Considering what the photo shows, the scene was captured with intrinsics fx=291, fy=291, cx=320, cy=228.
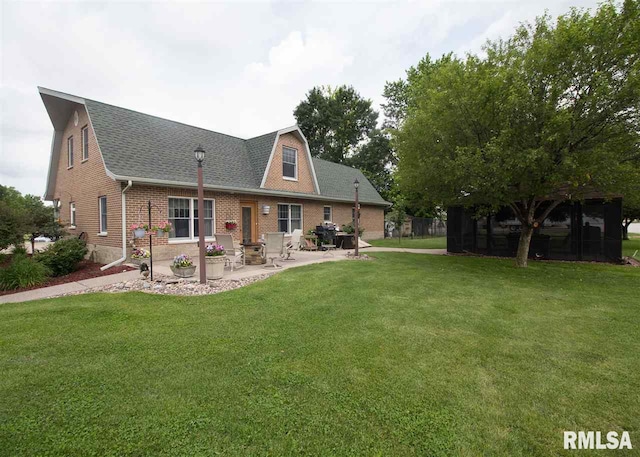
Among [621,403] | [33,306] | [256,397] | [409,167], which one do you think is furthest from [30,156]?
[621,403]

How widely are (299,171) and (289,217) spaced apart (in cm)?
251

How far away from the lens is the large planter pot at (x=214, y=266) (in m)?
7.00

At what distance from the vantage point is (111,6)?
8742 millimetres

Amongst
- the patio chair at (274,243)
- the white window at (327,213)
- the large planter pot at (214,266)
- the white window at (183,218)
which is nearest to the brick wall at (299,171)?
the white window at (327,213)

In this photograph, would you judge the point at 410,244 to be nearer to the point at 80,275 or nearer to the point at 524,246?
the point at 524,246

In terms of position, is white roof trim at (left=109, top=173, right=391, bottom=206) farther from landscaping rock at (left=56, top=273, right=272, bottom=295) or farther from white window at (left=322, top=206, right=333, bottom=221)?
landscaping rock at (left=56, top=273, right=272, bottom=295)

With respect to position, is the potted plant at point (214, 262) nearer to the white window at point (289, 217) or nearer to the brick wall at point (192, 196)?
the brick wall at point (192, 196)

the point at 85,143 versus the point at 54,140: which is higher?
the point at 54,140

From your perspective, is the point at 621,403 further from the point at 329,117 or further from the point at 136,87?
the point at 329,117

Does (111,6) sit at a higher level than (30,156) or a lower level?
higher

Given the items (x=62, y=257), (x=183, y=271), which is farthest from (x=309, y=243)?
(x=62, y=257)

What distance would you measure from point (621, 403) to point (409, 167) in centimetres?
810

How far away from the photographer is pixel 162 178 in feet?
32.1

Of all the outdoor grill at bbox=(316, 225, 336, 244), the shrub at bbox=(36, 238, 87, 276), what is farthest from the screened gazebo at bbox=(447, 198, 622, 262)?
the shrub at bbox=(36, 238, 87, 276)
